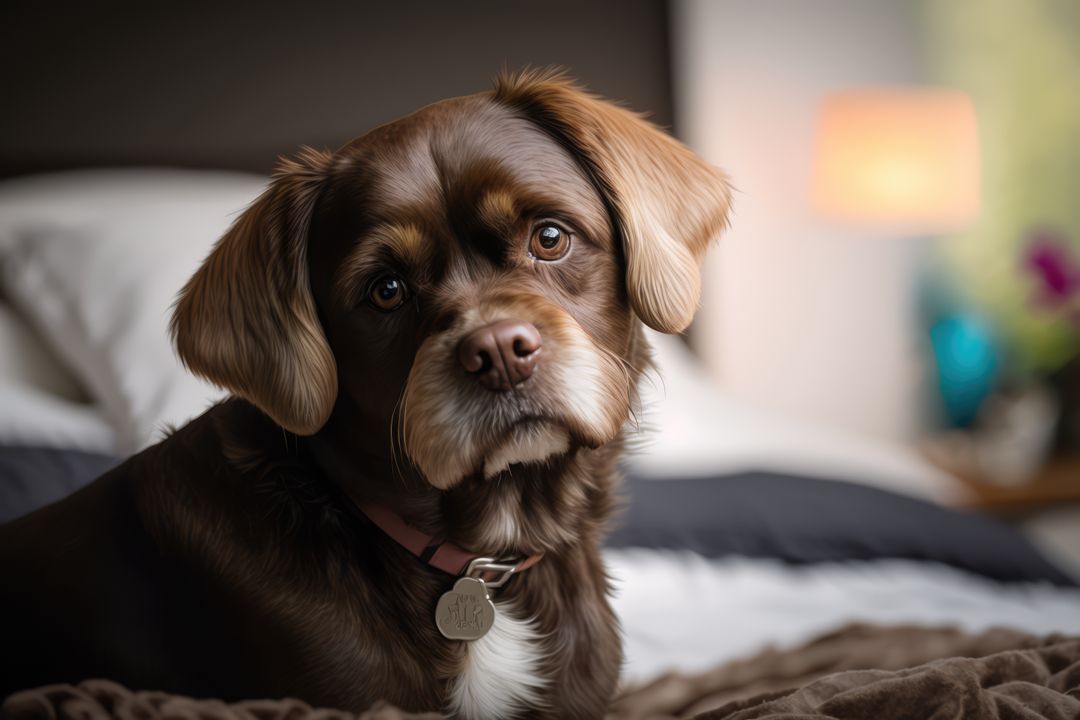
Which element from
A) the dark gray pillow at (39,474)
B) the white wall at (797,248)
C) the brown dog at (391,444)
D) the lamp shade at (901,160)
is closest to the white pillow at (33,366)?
the dark gray pillow at (39,474)

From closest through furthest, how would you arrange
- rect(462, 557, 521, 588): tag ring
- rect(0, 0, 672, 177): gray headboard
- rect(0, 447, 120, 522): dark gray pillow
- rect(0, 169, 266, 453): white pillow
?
1. rect(462, 557, 521, 588): tag ring
2. rect(0, 447, 120, 522): dark gray pillow
3. rect(0, 169, 266, 453): white pillow
4. rect(0, 0, 672, 177): gray headboard

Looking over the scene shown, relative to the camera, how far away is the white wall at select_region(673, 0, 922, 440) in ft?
12.1

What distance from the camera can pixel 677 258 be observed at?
1.04m

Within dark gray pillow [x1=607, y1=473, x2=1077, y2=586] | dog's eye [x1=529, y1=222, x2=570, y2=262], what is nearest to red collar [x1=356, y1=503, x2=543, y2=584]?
dog's eye [x1=529, y1=222, x2=570, y2=262]

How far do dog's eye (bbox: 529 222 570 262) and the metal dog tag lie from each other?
34 cm

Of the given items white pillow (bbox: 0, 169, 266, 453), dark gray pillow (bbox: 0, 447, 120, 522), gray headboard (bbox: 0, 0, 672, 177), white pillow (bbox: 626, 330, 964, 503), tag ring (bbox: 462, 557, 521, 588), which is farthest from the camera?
white pillow (bbox: 626, 330, 964, 503)

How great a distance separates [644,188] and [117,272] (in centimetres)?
124

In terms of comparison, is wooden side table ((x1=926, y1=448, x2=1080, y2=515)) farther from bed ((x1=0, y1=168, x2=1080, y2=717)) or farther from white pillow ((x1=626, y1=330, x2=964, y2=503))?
bed ((x1=0, y1=168, x2=1080, y2=717))

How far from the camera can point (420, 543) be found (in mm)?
978

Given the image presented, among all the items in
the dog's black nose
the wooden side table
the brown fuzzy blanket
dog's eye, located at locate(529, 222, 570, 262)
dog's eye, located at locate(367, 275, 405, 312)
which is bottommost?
the wooden side table

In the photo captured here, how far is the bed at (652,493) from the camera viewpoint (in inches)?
65.5

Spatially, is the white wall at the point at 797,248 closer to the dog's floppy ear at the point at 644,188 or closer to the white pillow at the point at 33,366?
the white pillow at the point at 33,366

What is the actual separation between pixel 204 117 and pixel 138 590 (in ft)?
5.74

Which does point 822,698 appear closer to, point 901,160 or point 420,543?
point 420,543
